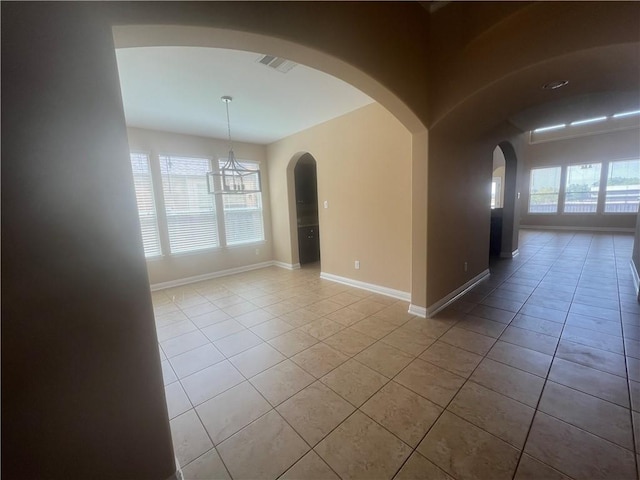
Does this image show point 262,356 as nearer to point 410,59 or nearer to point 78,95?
point 78,95

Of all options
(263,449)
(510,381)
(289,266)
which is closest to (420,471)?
(263,449)

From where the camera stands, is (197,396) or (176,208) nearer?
(197,396)

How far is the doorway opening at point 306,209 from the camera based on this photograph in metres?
5.68

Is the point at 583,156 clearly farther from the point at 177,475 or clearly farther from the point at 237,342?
the point at 177,475

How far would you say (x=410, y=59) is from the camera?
2.30m

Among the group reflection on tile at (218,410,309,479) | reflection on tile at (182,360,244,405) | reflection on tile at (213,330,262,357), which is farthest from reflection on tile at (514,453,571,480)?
reflection on tile at (213,330,262,357)

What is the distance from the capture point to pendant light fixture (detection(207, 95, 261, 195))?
332 centimetres

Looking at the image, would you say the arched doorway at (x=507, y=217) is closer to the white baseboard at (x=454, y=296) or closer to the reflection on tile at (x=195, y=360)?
the white baseboard at (x=454, y=296)

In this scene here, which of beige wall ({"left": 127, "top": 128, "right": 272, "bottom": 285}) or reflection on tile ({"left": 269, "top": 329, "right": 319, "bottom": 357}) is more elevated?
beige wall ({"left": 127, "top": 128, "right": 272, "bottom": 285})

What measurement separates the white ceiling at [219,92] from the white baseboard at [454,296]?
2.69 m

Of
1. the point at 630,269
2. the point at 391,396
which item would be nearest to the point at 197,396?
the point at 391,396

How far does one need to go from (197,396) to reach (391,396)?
1402 mm

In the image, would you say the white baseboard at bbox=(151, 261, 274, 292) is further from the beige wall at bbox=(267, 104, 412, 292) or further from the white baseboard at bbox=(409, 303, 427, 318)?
the white baseboard at bbox=(409, 303, 427, 318)

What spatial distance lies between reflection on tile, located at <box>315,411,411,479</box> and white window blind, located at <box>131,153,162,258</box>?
4.06 metres
